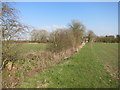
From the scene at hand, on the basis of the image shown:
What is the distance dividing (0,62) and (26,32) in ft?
7.09

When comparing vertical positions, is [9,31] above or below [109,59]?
above

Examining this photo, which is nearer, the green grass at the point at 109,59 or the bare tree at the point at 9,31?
the bare tree at the point at 9,31

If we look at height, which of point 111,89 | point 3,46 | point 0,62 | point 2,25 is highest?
point 2,25

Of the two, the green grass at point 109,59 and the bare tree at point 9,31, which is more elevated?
the bare tree at point 9,31

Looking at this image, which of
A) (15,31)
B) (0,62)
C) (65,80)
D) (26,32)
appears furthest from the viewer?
(26,32)

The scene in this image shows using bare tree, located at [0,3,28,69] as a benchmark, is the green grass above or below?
below

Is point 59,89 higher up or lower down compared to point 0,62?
lower down

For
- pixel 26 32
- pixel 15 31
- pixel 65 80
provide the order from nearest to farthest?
pixel 65 80
pixel 15 31
pixel 26 32

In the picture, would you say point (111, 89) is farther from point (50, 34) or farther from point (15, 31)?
point (50, 34)

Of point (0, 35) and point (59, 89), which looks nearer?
point (59, 89)

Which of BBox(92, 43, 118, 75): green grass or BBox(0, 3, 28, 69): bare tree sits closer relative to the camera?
BBox(0, 3, 28, 69): bare tree

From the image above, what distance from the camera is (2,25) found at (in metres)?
4.90

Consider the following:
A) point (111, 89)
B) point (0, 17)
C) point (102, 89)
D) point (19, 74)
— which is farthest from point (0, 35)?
point (111, 89)

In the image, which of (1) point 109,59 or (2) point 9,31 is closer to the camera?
(2) point 9,31
